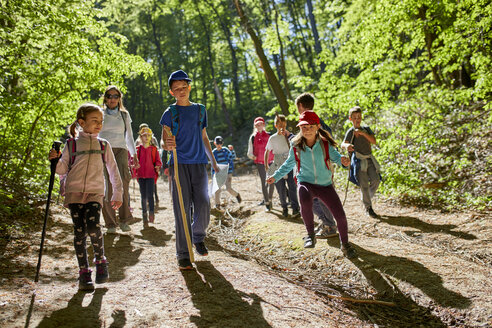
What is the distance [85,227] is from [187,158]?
1432 mm

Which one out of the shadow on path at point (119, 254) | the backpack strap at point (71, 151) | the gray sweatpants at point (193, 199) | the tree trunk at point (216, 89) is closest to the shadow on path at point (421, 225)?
the gray sweatpants at point (193, 199)

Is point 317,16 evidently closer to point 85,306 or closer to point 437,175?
point 437,175

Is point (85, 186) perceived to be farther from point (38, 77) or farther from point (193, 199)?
point (38, 77)

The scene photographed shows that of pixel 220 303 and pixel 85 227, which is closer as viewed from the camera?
pixel 220 303

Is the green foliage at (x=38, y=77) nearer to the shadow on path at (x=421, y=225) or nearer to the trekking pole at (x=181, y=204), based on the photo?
the trekking pole at (x=181, y=204)

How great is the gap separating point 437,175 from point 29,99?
29.9ft

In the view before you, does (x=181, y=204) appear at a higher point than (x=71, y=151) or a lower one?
lower

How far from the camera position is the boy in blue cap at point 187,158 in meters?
4.35

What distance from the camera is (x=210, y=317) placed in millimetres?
2971

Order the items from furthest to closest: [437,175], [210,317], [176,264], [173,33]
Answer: [173,33]
[437,175]
[176,264]
[210,317]

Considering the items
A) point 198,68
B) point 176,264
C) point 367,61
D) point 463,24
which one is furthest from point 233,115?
point 176,264

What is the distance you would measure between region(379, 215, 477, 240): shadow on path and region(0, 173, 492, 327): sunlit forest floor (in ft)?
0.18

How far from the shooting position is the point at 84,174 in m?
3.69

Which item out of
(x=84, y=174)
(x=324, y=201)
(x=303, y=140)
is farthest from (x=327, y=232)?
(x=84, y=174)
